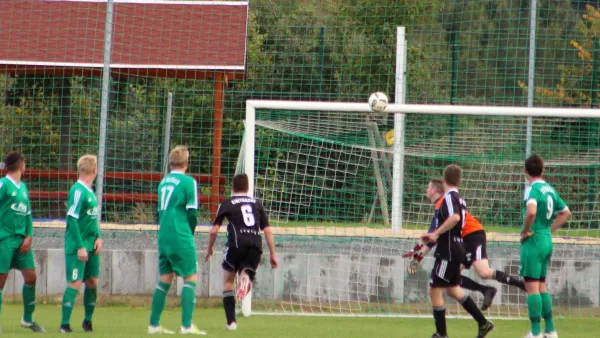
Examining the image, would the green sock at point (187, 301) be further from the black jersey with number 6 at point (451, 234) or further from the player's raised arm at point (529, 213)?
the player's raised arm at point (529, 213)

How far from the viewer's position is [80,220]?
340 inches

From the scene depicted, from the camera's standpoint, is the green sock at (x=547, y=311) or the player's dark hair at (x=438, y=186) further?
the player's dark hair at (x=438, y=186)

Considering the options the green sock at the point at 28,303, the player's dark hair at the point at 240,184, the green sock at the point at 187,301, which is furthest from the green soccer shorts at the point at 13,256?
the player's dark hair at the point at 240,184

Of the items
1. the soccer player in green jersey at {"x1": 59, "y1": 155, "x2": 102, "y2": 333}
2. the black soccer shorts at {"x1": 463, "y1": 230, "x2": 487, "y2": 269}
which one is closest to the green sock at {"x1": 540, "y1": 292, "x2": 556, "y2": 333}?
the black soccer shorts at {"x1": 463, "y1": 230, "x2": 487, "y2": 269}

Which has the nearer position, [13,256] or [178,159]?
[178,159]

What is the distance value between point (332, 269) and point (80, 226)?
3865mm

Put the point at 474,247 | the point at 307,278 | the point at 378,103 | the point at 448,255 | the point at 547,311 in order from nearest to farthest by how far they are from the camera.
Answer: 1. the point at 448,255
2. the point at 547,311
3. the point at 474,247
4. the point at 378,103
5. the point at 307,278

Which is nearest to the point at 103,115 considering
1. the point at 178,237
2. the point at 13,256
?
the point at 13,256

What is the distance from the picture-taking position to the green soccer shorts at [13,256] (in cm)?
859

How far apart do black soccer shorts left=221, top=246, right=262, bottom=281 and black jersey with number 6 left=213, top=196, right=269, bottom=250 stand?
0.16ft

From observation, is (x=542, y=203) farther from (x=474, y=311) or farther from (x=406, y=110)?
(x=406, y=110)

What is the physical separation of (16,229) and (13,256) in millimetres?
282

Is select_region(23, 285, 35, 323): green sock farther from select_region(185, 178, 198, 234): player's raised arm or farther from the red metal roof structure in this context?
the red metal roof structure

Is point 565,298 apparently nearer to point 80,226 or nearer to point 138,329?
point 138,329
